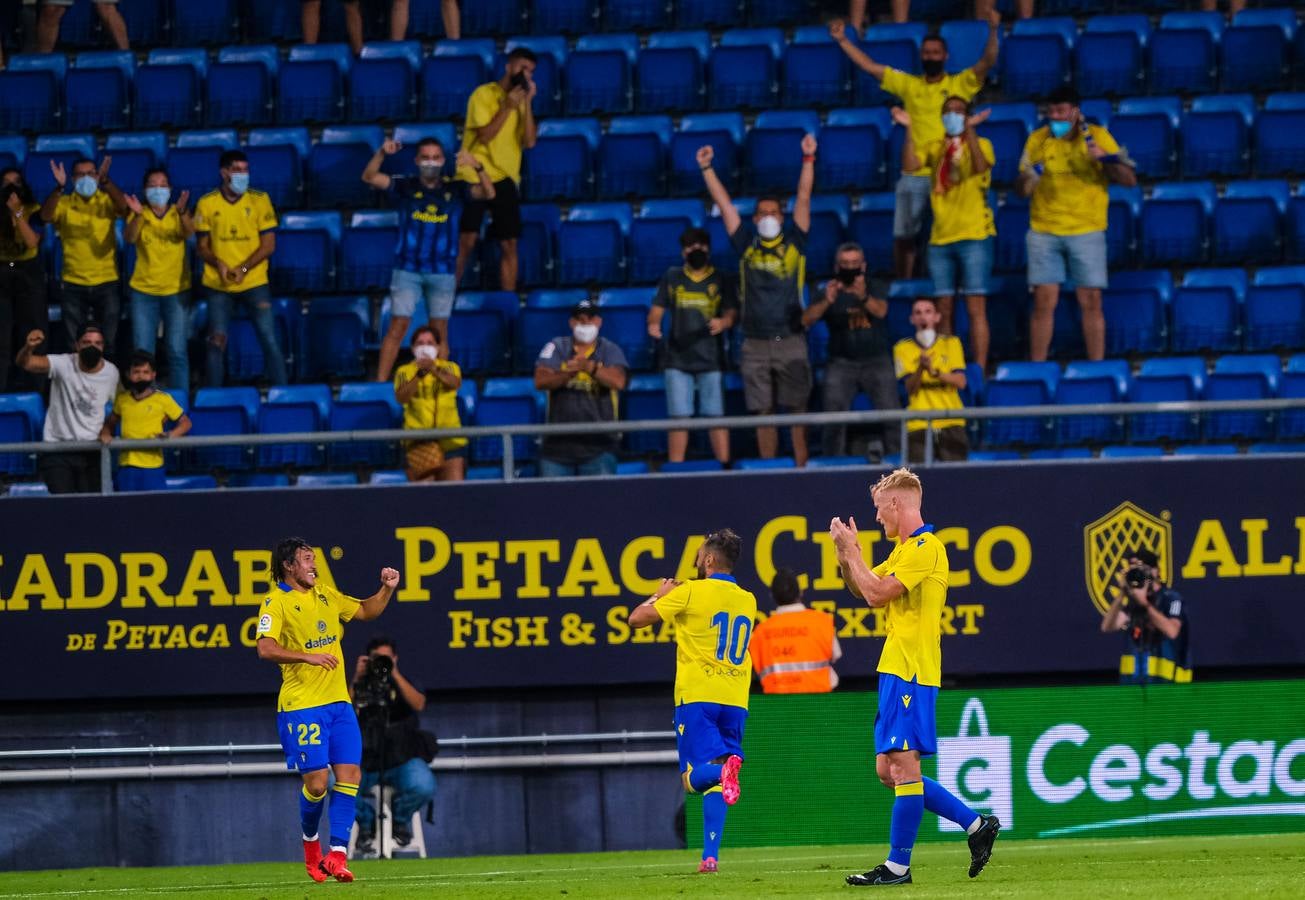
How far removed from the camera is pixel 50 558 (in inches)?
601

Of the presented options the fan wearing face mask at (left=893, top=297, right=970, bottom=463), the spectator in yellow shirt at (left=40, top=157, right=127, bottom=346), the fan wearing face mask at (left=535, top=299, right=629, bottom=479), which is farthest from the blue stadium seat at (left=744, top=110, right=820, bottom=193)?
the spectator in yellow shirt at (left=40, top=157, right=127, bottom=346)

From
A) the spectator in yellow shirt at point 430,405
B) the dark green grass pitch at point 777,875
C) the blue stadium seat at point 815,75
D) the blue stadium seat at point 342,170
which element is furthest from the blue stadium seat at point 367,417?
the blue stadium seat at point 815,75

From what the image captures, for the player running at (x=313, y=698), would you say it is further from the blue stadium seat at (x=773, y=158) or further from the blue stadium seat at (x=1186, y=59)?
the blue stadium seat at (x=1186, y=59)

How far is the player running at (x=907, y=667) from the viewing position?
30.1 feet

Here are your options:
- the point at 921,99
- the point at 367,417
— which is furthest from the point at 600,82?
the point at 367,417

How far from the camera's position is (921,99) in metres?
17.5

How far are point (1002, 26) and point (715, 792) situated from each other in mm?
10582

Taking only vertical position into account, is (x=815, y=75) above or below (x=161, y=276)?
above

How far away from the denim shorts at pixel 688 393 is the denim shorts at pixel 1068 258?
293 cm

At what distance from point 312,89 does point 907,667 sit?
1171 centimetres

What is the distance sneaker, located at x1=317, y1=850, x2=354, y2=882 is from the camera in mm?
11534

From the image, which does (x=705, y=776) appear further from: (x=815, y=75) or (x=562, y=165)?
(x=815, y=75)

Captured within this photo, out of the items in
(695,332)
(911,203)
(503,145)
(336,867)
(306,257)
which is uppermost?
(503,145)

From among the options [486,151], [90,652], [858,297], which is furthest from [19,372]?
[858,297]
